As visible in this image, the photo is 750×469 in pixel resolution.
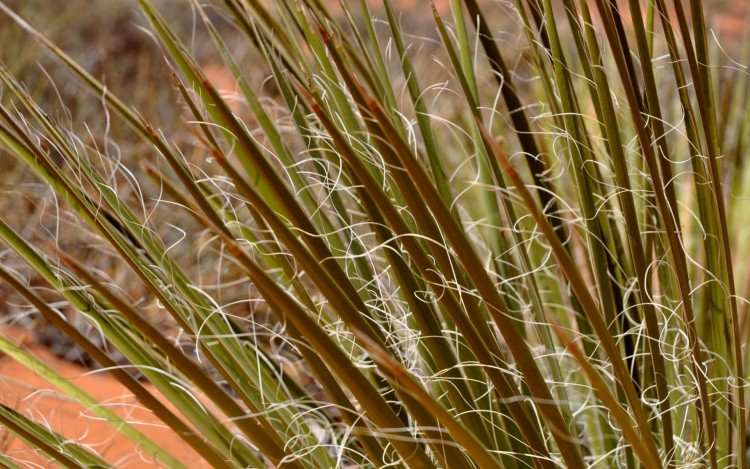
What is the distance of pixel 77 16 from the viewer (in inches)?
196

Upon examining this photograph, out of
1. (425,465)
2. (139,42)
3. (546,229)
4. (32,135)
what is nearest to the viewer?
(546,229)

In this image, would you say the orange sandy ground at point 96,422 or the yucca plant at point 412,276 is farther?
the orange sandy ground at point 96,422

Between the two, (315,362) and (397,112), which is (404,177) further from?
(397,112)

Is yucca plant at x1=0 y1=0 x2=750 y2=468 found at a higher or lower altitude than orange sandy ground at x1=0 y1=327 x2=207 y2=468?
higher

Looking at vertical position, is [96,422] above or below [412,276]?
below

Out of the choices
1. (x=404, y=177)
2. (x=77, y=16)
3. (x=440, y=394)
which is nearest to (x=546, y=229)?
(x=404, y=177)

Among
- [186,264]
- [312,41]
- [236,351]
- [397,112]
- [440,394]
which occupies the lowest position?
[186,264]

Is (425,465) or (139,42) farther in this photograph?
(139,42)

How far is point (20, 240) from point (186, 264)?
227cm

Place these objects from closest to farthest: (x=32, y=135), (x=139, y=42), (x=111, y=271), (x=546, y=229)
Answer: (x=546, y=229) → (x=32, y=135) → (x=111, y=271) → (x=139, y=42)

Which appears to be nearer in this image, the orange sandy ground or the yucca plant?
the yucca plant

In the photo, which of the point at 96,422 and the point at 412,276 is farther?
the point at 96,422

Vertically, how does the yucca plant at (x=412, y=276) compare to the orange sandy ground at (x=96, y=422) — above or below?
above

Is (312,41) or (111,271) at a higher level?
(312,41)
